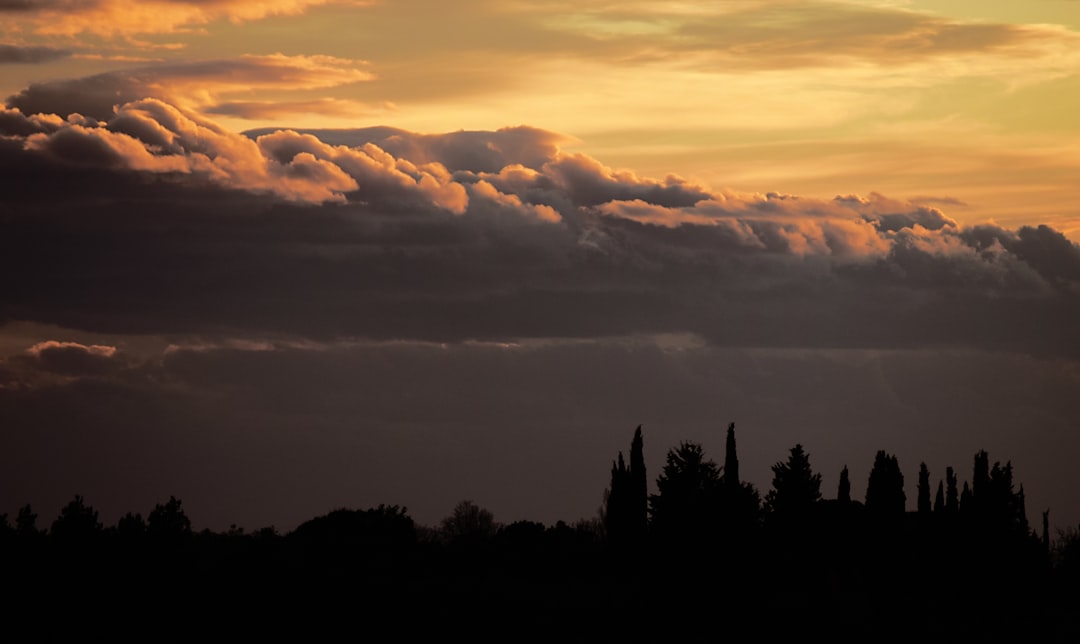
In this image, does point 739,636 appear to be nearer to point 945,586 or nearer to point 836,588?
point 836,588

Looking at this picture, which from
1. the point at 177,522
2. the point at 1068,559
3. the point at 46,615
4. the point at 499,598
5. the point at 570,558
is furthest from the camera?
the point at 1068,559

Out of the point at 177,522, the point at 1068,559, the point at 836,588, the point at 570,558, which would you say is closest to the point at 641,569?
the point at 570,558

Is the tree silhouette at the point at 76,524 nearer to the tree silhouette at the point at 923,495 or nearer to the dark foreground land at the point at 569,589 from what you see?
the dark foreground land at the point at 569,589

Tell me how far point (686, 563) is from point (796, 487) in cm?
2465

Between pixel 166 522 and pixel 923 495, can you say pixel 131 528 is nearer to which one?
pixel 166 522

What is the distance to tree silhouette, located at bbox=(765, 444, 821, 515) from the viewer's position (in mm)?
120375

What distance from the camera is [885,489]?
11662 centimetres

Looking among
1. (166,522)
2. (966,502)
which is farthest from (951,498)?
(166,522)

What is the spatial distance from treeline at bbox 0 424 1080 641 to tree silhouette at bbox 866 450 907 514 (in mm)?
109

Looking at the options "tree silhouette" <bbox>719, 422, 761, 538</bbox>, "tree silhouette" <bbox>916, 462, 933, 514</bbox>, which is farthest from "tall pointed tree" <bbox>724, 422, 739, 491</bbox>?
"tree silhouette" <bbox>916, 462, 933, 514</bbox>

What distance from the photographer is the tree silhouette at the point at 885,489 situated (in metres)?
116

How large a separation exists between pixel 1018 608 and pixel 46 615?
61369mm

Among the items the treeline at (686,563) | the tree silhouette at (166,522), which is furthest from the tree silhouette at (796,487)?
the tree silhouette at (166,522)

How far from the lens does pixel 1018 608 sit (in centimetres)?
10019
